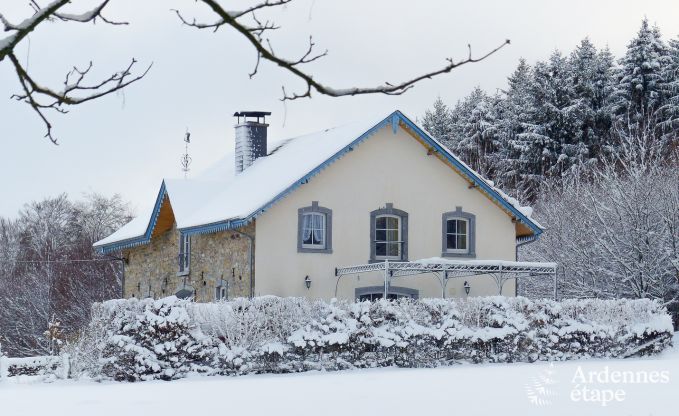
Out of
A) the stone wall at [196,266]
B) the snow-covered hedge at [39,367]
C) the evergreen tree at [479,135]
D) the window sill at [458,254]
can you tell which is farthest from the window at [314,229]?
the evergreen tree at [479,135]

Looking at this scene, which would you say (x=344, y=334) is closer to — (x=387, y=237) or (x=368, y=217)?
(x=368, y=217)

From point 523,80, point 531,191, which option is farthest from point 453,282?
point 523,80

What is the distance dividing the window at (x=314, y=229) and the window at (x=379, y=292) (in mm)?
1314

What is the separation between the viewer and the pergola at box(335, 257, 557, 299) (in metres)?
24.7

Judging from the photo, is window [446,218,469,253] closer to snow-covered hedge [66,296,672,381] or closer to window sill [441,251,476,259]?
window sill [441,251,476,259]

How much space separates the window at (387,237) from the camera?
26594 millimetres

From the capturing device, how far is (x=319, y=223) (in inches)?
1016

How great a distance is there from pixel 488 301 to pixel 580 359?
2.58m

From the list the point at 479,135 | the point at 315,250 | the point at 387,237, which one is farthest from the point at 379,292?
the point at 479,135

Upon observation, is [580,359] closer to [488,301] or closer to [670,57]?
[488,301]

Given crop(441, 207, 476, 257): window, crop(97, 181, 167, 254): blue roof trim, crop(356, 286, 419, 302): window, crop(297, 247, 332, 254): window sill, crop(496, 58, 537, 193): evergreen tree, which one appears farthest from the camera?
crop(496, 58, 537, 193): evergreen tree

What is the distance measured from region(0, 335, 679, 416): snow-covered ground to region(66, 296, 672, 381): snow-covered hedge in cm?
61

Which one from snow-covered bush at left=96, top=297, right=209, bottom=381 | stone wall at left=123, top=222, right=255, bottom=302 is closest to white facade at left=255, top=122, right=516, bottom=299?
stone wall at left=123, top=222, right=255, bottom=302

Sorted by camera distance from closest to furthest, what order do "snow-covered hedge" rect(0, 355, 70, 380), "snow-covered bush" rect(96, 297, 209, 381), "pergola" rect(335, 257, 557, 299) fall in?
"snow-covered bush" rect(96, 297, 209, 381)
"snow-covered hedge" rect(0, 355, 70, 380)
"pergola" rect(335, 257, 557, 299)
